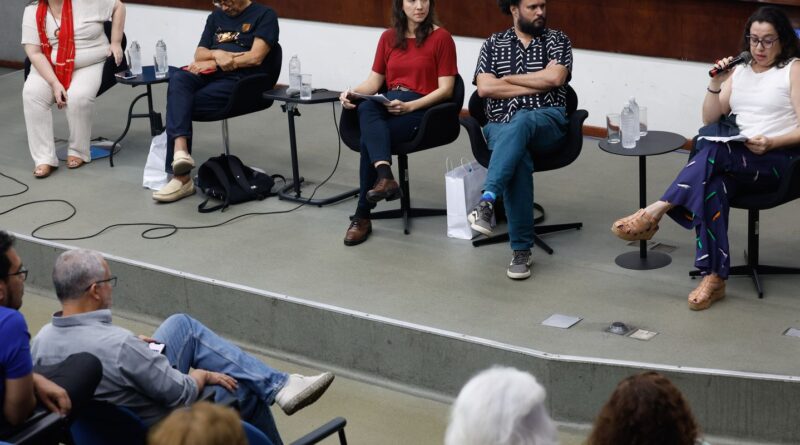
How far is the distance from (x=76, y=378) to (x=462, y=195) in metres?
2.57

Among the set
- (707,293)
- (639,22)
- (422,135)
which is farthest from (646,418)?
(639,22)

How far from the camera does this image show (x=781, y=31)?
14.6 ft

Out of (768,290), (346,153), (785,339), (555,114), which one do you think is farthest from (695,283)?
(346,153)

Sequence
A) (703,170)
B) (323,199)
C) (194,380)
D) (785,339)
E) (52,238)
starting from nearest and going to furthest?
1. (194,380)
2. (785,339)
3. (703,170)
4. (52,238)
5. (323,199)

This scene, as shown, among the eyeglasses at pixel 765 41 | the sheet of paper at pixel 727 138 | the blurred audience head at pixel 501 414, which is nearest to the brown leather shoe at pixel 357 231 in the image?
the sheet of paper at pixel 727 138

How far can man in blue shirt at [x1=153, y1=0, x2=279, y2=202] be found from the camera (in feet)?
19.8

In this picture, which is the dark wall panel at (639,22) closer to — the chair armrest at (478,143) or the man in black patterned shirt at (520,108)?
the man in black patterned shirt at (520,108)

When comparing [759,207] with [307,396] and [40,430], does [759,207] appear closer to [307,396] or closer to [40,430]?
[307,396]

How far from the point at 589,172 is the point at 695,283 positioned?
1633 millimetres

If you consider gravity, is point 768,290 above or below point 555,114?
below

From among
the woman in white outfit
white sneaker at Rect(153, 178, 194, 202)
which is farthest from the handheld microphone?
the woman in white outfit

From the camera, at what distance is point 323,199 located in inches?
234

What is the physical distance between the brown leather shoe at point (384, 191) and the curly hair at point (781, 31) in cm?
160

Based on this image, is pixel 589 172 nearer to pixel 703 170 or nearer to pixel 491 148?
pixel 491 148
